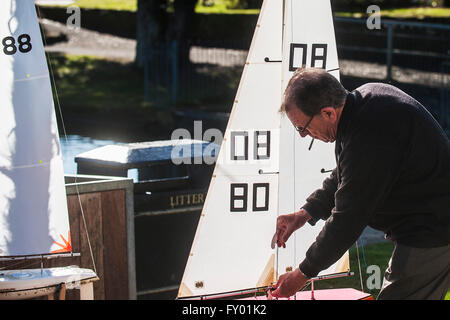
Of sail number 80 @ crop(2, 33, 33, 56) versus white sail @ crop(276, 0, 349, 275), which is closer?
white sail @ crop(276, 0, 349, 275)

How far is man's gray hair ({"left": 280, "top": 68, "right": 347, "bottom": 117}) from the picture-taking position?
140 inches

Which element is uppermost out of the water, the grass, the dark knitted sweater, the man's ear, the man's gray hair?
the man's gray hair

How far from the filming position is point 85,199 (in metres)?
6.30

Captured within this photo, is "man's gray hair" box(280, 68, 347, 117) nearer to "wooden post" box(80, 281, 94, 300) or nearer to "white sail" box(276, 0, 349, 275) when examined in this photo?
"white sail" box(276, 0, 349, 275)

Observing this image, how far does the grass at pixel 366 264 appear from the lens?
25.0 feet

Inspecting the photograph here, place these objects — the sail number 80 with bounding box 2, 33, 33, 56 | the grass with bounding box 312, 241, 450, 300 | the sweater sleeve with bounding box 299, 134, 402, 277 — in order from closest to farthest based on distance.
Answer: the sweater sleeve with bounding box 299, 134, 402, 277 < the sail number 80 with bounding box 2, 33, 33, 56 < the grass with bounding box 312, 241, 450, 300

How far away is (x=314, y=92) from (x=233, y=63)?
17763mm

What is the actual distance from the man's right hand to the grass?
8.83 feet

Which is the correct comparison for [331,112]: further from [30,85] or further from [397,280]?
[30,85]

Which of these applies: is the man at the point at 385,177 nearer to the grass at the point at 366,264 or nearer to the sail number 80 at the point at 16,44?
the sail number 80 at the point at 16,44

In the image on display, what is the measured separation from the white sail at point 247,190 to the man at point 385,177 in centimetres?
123

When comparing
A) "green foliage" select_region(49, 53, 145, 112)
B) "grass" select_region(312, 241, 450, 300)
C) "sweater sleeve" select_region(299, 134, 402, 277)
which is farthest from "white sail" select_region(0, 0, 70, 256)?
"green foliage" select_region(49, 53, 145, 112)

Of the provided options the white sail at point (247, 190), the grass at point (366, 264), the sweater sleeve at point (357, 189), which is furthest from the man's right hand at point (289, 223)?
the grass at point (366, 264)

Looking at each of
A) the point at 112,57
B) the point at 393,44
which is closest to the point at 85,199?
the point at 393,44
